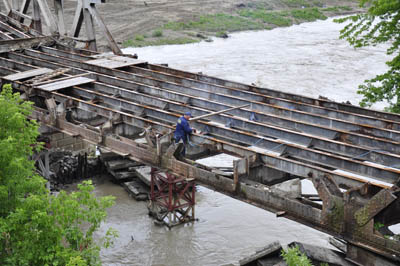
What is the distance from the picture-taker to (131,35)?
46.2 m

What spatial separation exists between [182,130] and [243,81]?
22596 mm

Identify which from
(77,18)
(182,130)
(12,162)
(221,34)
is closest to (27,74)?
(77,18)

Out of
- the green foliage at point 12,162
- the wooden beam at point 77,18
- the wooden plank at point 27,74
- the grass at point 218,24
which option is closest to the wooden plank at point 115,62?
the wooden plank at point 27,74

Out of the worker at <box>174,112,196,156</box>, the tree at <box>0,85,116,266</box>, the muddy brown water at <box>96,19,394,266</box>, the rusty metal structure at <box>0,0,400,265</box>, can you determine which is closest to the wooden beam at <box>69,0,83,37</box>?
the rusty metal structure at <box>0,0,400,265</box>

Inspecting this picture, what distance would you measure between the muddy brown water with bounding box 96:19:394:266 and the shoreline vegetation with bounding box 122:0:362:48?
1.52 m

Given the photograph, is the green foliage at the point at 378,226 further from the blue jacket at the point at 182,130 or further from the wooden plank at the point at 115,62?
the wooden plank at the point at 115,62

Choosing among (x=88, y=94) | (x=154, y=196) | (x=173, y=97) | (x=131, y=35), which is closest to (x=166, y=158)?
(x=173, y=97)

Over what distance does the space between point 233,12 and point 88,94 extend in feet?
153

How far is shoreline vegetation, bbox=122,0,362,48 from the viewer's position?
47.0 meters

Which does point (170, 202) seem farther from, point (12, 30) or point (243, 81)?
point (243, 81)

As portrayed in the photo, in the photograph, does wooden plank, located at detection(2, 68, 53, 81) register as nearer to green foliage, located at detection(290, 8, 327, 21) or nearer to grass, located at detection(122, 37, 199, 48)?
grass, located at detection(122, 37, 199, 48)

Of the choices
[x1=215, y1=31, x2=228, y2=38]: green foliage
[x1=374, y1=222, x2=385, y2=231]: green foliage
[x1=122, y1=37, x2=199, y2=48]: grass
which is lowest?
[x1=374, y1=222, x2=385, y2=231]: green foliage

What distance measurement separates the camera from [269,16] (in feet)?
196

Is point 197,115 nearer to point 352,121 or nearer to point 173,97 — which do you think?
point 173,97
